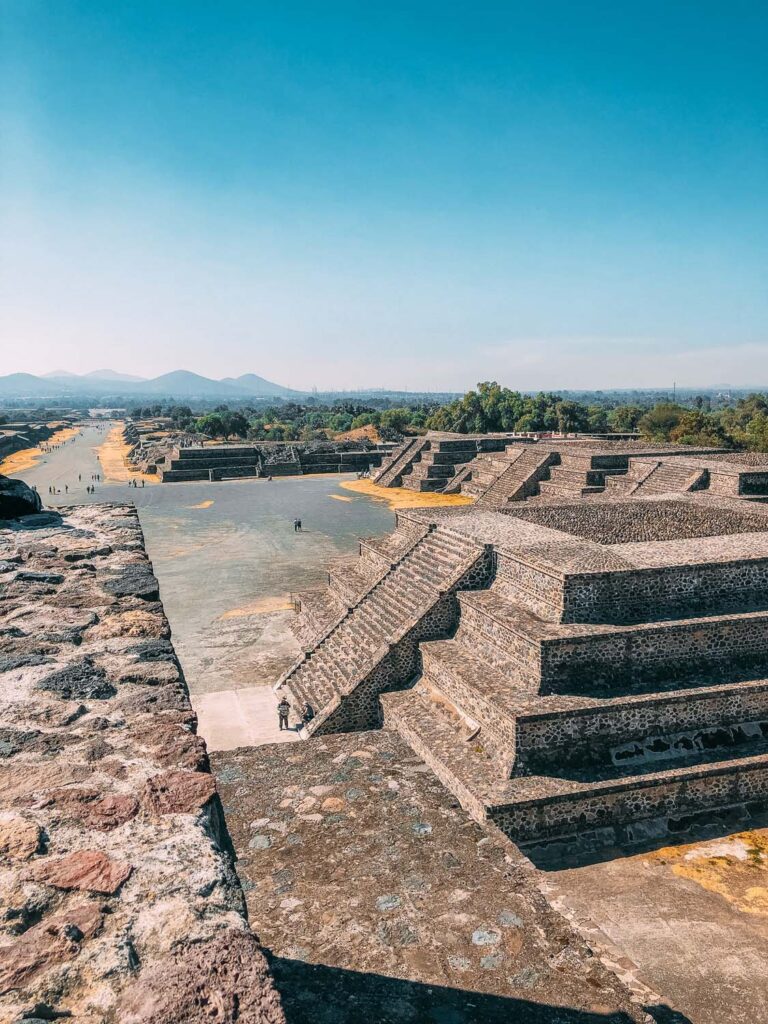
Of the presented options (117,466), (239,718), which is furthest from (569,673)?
(117,466)

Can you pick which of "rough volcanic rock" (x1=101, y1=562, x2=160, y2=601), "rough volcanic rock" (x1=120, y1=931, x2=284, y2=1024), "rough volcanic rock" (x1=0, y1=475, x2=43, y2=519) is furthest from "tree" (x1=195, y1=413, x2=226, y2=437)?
"rough volcanic rock" (x1=120, y1=931, x2=284, y2=1024)

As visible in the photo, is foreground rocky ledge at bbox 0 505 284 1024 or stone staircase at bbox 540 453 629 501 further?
stone staircase at bbox 540 453 629 501

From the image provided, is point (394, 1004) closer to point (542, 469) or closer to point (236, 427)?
point (542, 469)

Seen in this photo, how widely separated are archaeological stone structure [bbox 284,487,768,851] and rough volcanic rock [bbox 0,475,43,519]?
4991mm

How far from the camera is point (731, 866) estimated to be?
25.0 ft

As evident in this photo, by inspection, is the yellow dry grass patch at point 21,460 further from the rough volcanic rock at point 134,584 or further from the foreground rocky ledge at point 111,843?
the foreground rocky ledge at point 111,843

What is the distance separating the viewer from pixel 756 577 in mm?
10492

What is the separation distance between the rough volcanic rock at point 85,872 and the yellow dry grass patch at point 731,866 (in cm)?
656

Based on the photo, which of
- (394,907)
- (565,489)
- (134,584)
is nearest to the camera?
(134,584)

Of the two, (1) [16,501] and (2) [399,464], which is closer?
(1) [16,501]

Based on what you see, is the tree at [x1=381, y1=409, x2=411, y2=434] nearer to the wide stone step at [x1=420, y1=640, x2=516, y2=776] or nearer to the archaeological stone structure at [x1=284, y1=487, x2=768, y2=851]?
the archaeological stone structure at [x1=284, y1=487, x2=768, y2=851]

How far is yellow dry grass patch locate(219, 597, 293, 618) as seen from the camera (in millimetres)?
16250

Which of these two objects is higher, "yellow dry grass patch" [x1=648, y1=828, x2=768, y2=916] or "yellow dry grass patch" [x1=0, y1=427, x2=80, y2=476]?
"yellow dry grass patch" [x1=648, y1=828, x2=768, y2=916]

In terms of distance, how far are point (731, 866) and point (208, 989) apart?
721 centimetres
